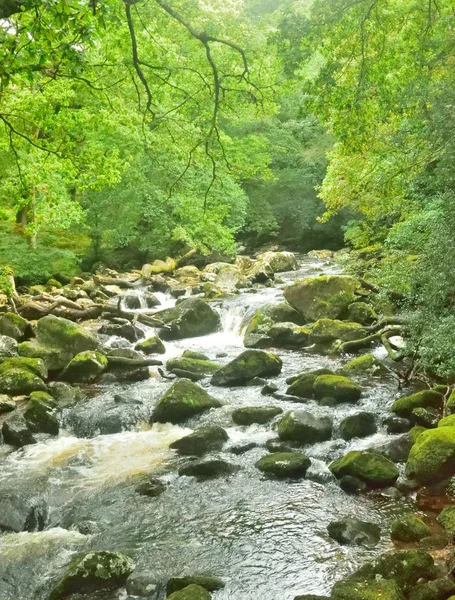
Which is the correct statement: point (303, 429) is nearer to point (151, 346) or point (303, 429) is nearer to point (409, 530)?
point (409, 530)

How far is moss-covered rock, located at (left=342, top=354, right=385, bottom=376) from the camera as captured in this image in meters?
13.7

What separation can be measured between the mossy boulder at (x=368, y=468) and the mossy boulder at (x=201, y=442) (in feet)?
7.52

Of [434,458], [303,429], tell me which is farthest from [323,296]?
[434,458]

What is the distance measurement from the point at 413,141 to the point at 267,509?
881cm

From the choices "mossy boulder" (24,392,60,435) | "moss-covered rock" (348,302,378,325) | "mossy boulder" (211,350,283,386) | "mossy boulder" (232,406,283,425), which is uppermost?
"moss-covered rock" (348,302,378,325)

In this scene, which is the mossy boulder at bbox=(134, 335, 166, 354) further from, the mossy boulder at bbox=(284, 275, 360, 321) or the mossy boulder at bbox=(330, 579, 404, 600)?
the mossy boulder at bbox=(330, 579, 404, 600)

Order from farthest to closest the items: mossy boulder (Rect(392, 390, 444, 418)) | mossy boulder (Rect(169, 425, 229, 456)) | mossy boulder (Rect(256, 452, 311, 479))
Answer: mossy boulder (Rect(392, 390, 444, 418)) → mossy boulder (Rect(169, 425, 229, 456)) → mossy boulder (Rect(256, 452, 311, 479))

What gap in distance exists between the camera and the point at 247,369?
44.9ft

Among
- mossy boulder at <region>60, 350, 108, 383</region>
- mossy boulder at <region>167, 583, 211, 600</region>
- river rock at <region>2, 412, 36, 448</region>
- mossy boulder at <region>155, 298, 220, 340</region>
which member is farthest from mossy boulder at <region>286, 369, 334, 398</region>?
mossy boulder at <region>167, 583, 211, 600</region>

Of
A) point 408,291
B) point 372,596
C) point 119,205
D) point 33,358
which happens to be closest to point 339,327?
point 408,291

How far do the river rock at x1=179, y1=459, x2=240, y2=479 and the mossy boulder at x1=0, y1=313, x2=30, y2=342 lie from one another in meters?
8.46

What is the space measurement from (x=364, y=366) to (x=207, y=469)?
20.2ft

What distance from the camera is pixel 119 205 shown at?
25609 millimetres

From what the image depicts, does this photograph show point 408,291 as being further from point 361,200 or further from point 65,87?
point 65,87
